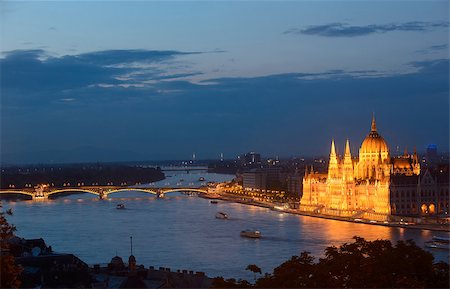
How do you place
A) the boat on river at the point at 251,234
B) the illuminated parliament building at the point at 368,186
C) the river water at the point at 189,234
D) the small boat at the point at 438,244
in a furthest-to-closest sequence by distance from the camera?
the illuminated parliament building at the point at 368,186 < the boat on river at the point at 251,234 < the small boat at the point at 438,244 < the river water at the point at 189,234

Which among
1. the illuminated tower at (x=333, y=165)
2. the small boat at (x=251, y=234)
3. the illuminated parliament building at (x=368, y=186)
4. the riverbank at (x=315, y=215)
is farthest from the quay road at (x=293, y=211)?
the small boat at (x=251, y=234)

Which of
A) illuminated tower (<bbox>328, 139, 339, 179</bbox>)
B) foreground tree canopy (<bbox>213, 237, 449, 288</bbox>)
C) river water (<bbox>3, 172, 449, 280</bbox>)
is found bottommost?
river water (<bbox>3, 172, 449, 280</bbox>)

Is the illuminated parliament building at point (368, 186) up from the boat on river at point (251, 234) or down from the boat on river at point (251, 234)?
up

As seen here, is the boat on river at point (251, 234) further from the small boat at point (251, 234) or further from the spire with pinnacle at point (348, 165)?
the spire with pinnacle at point (348, 165)

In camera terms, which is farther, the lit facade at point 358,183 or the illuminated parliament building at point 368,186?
the lit facade at point 358,183

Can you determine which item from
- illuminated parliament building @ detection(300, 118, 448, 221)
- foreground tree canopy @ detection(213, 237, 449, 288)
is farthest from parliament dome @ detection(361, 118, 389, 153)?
foreground tree canopy @ detection(213, 237, 449, 288)

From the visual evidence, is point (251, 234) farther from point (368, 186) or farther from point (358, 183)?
point (358, 183)

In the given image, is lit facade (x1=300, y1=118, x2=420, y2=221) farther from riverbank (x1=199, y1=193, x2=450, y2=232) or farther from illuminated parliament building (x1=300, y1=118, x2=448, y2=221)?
riverbank (x1=199, y1=193, x2=450, y2=232)
